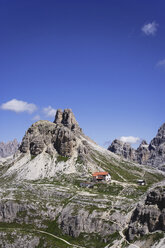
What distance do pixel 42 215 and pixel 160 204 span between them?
6804 cm

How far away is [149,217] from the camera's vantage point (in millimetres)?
96438

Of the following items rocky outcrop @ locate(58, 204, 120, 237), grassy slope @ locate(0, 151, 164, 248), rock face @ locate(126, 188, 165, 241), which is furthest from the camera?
grassy slope @ locate(0, 151, 164, 248)

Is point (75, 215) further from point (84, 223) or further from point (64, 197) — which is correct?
point (64, 197)

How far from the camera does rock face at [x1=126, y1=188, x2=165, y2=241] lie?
306 feet

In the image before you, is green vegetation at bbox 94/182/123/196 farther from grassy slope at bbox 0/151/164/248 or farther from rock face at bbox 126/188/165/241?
rock face at bbox 126/188/165/241

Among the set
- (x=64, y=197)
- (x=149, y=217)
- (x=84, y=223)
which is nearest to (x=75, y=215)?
(x=84, y=223)

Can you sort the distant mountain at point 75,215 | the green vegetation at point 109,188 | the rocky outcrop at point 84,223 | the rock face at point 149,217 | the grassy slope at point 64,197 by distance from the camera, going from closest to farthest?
the rock face at point 149,217 → the distant mountain at point 75,215 → the rocky outcrop at point 84,223 → the grassy slope at point 64,197 → the green vegetation at point 109,188

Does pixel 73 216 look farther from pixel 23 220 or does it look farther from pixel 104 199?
pixel 23 220

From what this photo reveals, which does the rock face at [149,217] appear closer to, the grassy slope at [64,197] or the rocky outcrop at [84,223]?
the grassy slope at [64,197]

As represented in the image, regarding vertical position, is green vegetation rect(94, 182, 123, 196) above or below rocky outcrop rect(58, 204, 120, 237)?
above

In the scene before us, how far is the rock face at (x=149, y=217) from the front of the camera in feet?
306

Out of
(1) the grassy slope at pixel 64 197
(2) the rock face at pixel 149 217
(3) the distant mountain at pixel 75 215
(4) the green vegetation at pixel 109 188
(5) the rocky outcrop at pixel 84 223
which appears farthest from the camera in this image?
(4) the green vegetation at pixel 109 188

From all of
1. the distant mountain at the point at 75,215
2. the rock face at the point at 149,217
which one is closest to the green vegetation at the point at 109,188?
the distant mountain at the point at 75,215

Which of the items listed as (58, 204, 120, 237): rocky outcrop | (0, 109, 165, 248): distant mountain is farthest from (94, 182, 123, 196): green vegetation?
(58, 204, 120, 237): rocky outcrop
